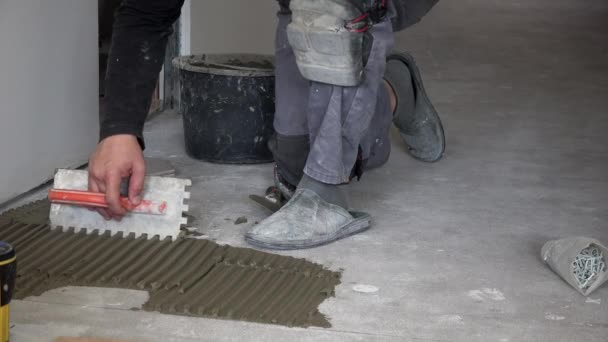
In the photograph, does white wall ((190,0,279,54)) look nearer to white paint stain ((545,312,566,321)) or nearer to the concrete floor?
the concrete floor

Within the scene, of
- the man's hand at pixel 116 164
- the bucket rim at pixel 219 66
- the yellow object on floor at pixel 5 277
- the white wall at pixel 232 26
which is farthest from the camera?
the white wall at pixel 232 26

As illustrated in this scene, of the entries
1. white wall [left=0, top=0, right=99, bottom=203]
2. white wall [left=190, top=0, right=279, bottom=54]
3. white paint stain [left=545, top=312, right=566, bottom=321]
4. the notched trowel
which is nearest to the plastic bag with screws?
white paint stain [left=545, top=312, right=566, bottom=321]

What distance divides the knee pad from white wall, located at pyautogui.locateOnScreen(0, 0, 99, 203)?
2.39 ft

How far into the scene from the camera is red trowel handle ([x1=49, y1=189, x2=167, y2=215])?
183cm

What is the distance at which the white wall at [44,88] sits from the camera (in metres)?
2.17

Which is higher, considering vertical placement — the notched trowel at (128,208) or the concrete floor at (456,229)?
the notched trowel at (128,208)

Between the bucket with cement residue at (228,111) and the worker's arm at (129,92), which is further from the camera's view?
the bucket with cement residue at (228,111)

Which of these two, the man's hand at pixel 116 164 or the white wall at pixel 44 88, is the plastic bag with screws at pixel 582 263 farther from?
the white wall at pixel 44 88

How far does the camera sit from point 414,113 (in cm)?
276

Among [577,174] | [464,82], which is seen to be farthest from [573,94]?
[577,174]

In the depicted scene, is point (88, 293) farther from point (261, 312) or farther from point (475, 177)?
point (475, 177)

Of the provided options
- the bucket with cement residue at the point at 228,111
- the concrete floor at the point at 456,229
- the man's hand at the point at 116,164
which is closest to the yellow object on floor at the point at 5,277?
the concrete floor at the point at 456,229

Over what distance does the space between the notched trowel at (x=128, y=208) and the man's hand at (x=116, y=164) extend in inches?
3.5

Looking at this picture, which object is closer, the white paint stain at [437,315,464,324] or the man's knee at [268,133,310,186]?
the white paint stain at [437,315,464,324]
